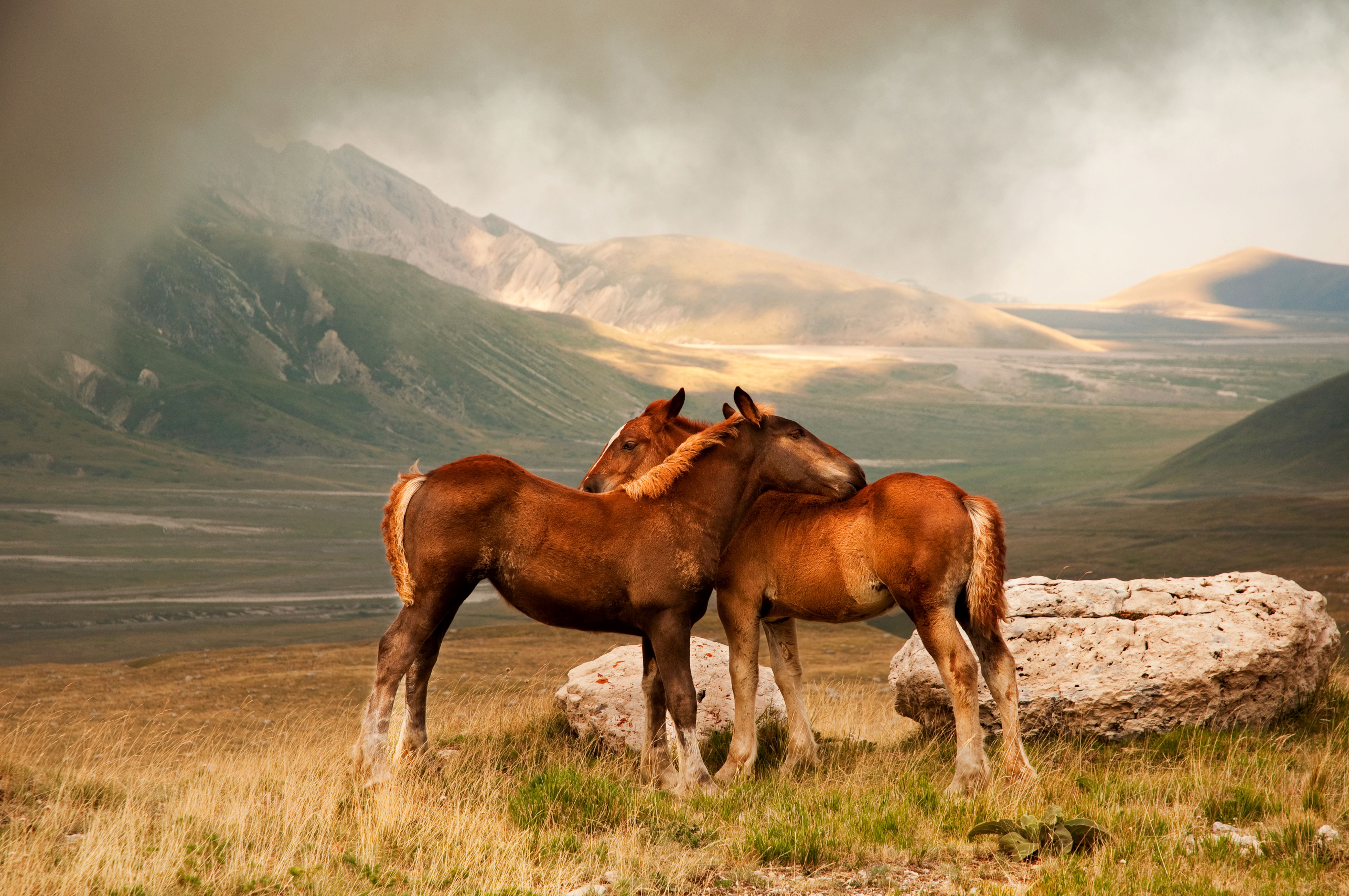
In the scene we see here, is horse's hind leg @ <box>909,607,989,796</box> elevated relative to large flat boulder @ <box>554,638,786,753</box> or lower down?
elevated

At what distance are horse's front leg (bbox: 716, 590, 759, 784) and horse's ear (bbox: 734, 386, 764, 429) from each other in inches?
54.3

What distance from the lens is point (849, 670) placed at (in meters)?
26.2

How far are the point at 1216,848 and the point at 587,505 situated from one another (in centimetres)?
463

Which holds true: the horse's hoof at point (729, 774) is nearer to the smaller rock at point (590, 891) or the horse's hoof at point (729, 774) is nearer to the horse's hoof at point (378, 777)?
the smaller rock at point (590, 891)

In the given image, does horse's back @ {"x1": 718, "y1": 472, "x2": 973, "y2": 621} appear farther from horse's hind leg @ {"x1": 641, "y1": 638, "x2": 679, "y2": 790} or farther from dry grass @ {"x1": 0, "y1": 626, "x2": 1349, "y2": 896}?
dry grass @ {"x1": 0, "y1": 626, "x2": 1349, "y2": 896}

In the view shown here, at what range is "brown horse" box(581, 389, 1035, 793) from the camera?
7.65 m

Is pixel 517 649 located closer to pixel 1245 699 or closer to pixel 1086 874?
pixel 1245 699

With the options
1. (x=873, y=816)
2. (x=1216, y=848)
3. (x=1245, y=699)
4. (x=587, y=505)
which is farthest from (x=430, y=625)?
(x=1245, y=699)

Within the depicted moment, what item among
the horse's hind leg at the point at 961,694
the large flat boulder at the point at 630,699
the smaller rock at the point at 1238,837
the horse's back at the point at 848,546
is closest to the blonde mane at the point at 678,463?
the horse's back at the point at 848,546

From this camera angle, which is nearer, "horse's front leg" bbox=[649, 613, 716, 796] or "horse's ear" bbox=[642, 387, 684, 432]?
"horse's front leg" bbox=[649, 613, 716, 796]

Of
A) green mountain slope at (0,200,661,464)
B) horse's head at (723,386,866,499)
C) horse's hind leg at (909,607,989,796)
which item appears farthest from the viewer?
green mountain slope at (0,200,661,464)

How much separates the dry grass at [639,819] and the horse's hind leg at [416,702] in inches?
7.5

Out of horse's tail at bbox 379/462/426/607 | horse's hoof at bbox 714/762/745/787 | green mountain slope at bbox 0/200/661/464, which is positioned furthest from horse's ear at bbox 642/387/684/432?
green mountain slope at bbox 0/200/661/464

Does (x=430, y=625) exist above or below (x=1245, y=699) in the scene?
above
